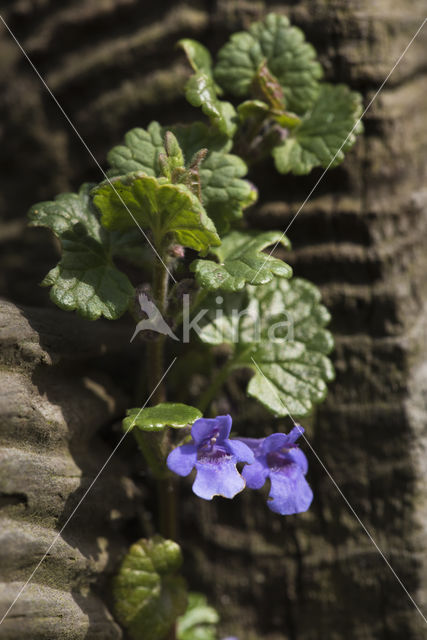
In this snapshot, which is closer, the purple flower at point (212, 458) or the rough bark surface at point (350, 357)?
the purple flower at point (212, 458)

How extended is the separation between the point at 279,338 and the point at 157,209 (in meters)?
0.56

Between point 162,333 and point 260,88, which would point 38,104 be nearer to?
point 260,88

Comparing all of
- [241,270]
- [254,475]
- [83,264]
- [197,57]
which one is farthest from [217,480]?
[197,57]

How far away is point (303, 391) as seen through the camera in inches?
66.0

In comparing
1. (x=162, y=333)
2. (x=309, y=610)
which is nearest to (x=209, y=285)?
(x=162, y=333)

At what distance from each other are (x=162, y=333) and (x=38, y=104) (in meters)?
1.19

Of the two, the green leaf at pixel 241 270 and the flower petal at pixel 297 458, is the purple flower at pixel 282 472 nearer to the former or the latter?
the flower petal at pixel 297 458

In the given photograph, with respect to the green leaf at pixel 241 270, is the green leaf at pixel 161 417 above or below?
below

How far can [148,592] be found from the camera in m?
1.67

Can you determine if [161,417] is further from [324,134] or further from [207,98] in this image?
[324,134]

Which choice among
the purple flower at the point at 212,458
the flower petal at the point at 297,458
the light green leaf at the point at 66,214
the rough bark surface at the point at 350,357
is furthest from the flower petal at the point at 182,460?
the light green leaf at the point at 66,214

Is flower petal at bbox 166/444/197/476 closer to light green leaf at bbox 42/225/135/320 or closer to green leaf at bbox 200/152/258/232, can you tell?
light green leaf at bbox 42/225/135/320

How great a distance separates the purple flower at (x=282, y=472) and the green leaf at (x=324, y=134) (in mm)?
756

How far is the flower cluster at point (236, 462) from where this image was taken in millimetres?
1411
